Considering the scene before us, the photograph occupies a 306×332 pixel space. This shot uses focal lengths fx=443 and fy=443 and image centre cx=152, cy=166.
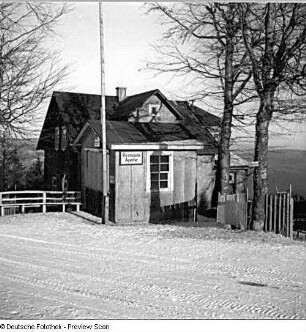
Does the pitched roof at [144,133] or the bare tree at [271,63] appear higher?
the bare tree at [271,63]

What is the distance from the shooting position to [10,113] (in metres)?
4.64

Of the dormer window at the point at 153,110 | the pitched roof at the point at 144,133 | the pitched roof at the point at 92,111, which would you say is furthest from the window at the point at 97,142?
the dormer window at the point at 153,110

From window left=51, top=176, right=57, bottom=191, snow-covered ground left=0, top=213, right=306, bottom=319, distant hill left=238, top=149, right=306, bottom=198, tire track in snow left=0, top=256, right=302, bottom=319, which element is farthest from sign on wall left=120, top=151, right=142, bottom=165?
tire track in snow left=0, top=256, right=302, bottom=319

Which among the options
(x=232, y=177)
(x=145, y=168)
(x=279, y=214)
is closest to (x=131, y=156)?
(x=145, y=168)

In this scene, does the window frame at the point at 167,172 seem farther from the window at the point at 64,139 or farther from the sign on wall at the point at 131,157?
the window at the point at 64,139

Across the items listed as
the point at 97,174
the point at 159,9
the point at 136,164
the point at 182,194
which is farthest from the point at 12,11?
the point at 182,194

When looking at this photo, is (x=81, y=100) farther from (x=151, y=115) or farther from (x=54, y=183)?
(x=151, y=115)

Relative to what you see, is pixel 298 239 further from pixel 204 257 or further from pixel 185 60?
pixel 185 60

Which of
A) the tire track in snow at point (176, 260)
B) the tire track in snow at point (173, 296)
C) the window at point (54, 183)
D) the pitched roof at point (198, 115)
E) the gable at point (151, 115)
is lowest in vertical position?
the tire track in snow at point (173, 296)

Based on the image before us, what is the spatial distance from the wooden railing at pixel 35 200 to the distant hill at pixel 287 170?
7.37ft

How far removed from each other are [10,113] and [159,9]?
74.5 inches

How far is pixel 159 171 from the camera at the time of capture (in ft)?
20.8

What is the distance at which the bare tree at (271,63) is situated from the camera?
14.2ft

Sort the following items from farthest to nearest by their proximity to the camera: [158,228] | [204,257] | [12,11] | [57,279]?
1. [158,228]
2. [12,11]
3. [204,257]
4. [57,279]
